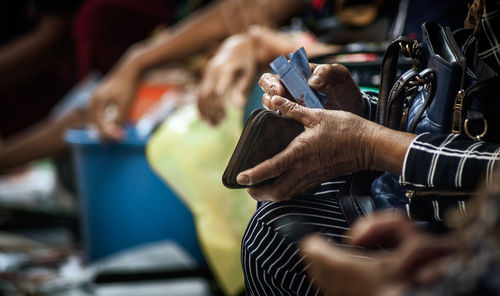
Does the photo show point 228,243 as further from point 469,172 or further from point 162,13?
point 162,13

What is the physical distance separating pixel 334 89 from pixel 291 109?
6 centimetres

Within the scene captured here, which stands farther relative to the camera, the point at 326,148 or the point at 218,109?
the point at 218,109

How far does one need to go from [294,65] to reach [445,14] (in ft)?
0.69

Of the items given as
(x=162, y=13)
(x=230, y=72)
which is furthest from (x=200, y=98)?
(x=162, y=13)

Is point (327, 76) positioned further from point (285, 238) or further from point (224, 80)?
point (224, 80)

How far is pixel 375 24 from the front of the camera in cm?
99

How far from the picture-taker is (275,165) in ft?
1.34

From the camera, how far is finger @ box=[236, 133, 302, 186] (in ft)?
1.34

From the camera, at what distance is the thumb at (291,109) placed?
1.35 feet

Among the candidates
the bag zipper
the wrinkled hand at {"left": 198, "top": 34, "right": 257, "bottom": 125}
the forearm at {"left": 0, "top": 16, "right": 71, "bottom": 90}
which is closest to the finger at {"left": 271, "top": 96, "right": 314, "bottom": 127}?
the bag zipper

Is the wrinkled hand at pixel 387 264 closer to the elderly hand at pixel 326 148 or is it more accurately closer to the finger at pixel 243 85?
the elderly hand at pixel 326 148

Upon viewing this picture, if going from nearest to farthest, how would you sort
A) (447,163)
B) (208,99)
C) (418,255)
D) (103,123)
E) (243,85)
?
(418,255) < (447,163) < (243,85) < (208,99) < (103,123)

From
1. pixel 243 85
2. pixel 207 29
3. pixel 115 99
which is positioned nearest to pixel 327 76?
pixel 243 85

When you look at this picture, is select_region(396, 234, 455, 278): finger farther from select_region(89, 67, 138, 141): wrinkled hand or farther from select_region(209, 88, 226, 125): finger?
select_region(89, 67, 138, 141): wrinkled hand
